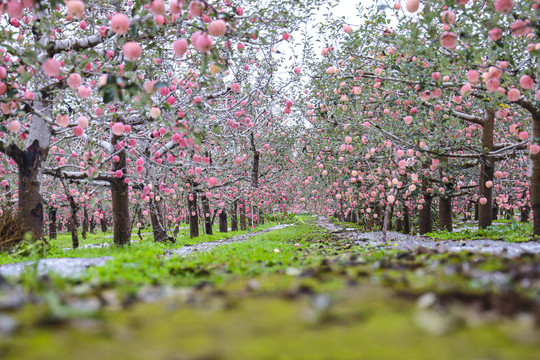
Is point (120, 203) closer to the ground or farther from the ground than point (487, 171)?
closer to the ground

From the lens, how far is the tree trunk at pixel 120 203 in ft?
36.2

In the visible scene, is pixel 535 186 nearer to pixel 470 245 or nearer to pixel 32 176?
pixel 470 245

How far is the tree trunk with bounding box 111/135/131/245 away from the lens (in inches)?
434

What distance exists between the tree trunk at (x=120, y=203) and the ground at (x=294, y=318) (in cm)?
840

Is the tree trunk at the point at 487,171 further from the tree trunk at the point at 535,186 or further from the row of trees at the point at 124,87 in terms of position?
the row of trees at the point at 124,87

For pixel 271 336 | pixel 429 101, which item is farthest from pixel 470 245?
pixel 271 336

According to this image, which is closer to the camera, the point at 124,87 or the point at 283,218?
the point at 124,87

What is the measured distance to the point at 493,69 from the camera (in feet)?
16.5

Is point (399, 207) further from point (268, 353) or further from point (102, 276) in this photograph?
point (268, 353)

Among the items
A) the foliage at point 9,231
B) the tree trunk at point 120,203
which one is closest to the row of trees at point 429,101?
the tree trunk at point 120,203

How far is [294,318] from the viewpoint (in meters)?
2.04

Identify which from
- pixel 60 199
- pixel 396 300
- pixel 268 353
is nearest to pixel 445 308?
pixel 396 300

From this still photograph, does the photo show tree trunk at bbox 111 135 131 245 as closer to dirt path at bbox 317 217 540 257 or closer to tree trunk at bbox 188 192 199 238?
tree trunk at bbox 188 192 199 238

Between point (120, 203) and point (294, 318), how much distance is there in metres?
10.2
